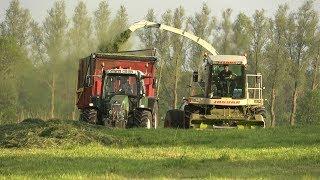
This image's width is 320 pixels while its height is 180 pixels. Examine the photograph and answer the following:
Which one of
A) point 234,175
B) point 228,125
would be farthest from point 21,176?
point 228,125

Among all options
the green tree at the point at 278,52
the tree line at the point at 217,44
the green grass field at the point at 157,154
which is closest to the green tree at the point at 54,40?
the tree line at the point at 217,44

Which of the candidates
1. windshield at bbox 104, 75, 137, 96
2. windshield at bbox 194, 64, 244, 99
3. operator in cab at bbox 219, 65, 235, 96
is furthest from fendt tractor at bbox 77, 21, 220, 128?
operator in cab at bbox 219, 65, 235, 96

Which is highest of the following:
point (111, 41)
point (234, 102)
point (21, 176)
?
point (111, 41)

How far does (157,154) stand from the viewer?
61.1 feet

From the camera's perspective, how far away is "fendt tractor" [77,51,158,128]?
1188 inches

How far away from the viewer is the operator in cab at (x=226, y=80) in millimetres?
31391

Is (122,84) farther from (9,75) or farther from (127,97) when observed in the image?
(9,75)

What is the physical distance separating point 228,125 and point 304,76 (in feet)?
138

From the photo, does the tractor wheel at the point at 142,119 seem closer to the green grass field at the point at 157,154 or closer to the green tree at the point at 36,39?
the green grass field at the point at 157,154

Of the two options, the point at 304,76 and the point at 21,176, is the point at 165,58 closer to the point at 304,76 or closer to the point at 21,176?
the point at 304,76

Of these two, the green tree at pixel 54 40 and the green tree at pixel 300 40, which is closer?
the green tree at pixel 54 40

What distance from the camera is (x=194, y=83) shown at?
3419cm

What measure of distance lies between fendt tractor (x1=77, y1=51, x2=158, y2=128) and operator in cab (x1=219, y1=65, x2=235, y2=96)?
3.61 m

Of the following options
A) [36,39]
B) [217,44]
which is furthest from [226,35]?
[36,39]
